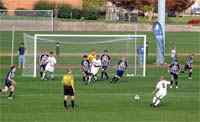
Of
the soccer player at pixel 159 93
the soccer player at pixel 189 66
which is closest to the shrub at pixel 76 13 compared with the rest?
the soccer player at pixel 189 66

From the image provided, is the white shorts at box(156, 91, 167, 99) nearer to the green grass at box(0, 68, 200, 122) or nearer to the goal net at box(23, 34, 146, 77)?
the green grass at box(0, 68, 200, 122)

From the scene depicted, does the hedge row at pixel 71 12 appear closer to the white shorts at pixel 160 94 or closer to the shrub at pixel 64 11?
the shrub at pixel 64 11

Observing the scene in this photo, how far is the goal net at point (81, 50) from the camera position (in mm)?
46888

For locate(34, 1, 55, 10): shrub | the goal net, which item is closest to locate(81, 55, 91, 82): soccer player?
the goal net

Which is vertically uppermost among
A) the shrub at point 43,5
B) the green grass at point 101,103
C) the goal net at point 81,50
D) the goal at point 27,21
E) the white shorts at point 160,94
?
the shrub at point 43,5

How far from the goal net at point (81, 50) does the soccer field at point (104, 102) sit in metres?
1.34

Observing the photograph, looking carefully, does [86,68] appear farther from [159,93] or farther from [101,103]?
[159,93]

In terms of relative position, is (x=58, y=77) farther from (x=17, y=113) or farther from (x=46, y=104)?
(x=17, y=113)

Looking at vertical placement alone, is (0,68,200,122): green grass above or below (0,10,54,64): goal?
below

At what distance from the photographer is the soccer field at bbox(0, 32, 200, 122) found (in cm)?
2667

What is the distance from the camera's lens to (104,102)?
3142cm

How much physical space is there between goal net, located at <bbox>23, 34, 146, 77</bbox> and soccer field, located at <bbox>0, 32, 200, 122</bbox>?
52.6 inches

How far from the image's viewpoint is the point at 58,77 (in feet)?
145

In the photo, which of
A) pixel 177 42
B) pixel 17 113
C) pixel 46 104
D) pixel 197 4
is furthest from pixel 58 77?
pixel 197 4
